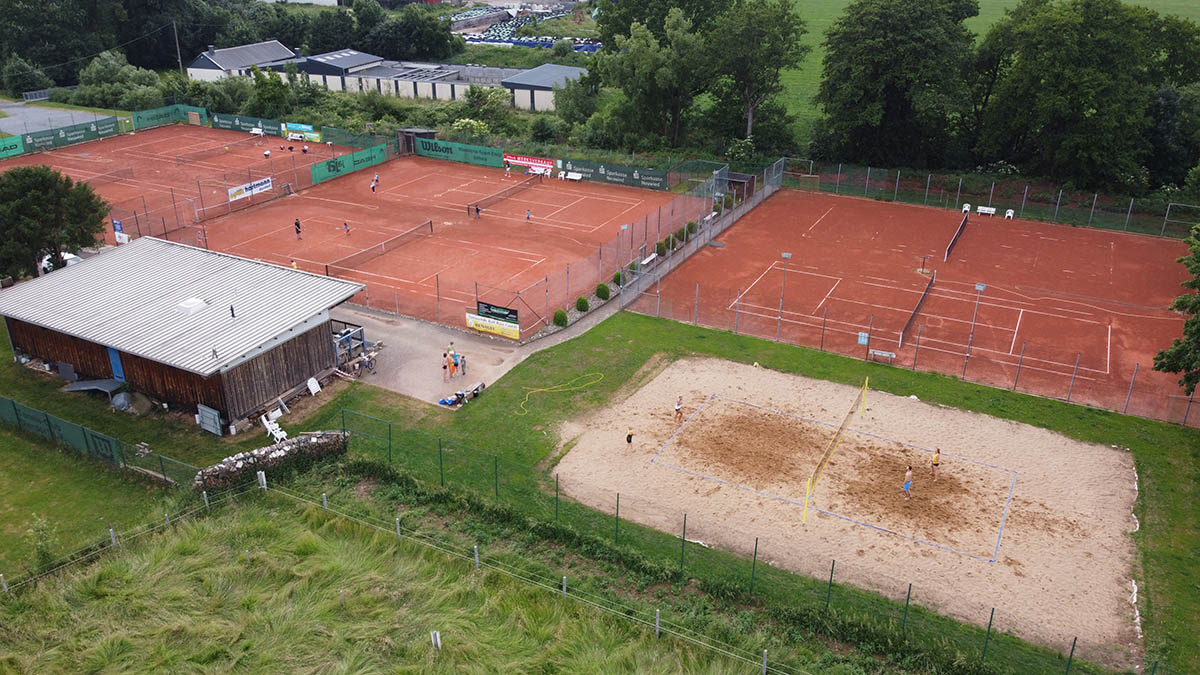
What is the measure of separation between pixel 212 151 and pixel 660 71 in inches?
1660

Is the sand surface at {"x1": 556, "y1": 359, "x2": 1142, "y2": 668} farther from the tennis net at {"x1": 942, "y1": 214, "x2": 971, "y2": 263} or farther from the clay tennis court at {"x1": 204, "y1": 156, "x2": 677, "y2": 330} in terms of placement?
the tennis net at {"x1": 942, "y1": 214, "x2": 971, "y2": 263}

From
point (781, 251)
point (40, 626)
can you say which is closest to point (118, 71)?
point (781, 251)

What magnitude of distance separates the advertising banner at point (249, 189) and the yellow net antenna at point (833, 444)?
46.5 metres

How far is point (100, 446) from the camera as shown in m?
30.5

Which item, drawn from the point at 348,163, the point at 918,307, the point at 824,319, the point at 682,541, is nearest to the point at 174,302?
the point at 682,541

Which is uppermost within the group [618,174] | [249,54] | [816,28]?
[816,28]

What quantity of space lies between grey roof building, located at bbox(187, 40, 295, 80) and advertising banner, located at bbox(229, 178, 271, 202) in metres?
49.8

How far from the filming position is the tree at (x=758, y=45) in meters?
72.6

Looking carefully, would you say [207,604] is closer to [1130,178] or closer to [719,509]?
[719,509]

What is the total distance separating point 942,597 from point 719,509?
7.44 m

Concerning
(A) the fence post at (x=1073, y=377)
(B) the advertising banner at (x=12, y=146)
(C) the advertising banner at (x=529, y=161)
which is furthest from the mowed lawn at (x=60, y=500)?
(B) the advertising banner at (x=12, y=146)

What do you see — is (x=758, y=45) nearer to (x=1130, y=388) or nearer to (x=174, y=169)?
(x=1130, y=388)

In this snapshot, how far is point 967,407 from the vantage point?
35.8 metres

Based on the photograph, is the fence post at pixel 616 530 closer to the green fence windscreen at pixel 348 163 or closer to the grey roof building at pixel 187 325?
the grey roof building at pixel 187 325
